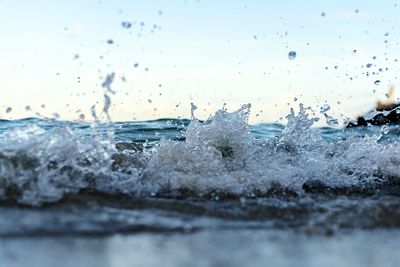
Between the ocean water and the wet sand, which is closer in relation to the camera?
the wet sand

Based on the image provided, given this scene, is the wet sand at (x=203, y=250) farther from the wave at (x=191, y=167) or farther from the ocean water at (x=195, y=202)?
the wave at (x=191, y=167)

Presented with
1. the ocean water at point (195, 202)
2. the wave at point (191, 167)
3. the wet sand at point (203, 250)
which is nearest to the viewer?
the wet sand at point (203, 250)

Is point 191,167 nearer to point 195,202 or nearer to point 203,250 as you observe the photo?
point 195,202

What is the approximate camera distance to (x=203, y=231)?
2.62 m

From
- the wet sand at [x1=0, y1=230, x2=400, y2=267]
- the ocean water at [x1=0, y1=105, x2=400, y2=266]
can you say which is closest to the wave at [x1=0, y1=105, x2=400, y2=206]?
the ocean water at [x1=0, y1=105, x2=400, y2=266]

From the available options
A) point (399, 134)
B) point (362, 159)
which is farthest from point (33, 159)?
point (399, 134)

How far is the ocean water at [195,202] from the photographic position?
7.44 feet

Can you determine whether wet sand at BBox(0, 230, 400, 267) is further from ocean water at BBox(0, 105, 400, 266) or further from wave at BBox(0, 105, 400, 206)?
wave at BBox(0, 105, 400, 206)

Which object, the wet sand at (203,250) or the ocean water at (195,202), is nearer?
the wet sand at (203,250)

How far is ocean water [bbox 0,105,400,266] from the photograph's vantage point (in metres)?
2.27

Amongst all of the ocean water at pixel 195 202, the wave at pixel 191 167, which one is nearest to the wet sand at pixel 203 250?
the ocean water at pixel 195 202

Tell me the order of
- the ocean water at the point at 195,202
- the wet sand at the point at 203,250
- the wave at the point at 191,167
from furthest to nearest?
the wave at the point at 191,167
the ocean water at the point at 195,202
the wet sand at the point at 203,250

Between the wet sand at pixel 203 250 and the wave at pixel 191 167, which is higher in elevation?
the wave at pixel 191 167

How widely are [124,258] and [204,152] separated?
8.16ft
